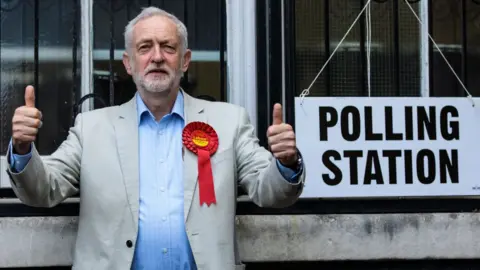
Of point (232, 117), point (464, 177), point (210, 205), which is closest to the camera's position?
point (210, 205)

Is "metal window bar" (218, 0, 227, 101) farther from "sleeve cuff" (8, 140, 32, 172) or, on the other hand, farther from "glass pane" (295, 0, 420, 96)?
"sleeve cuff" (8, 140, 32, 172)

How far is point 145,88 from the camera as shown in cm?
316

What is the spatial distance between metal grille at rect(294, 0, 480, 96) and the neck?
1.13 meters

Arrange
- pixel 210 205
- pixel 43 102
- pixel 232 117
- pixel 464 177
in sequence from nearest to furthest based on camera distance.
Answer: pixel 210 205 < pixel 232 117 < pixel 464 177 < pixel 43 102

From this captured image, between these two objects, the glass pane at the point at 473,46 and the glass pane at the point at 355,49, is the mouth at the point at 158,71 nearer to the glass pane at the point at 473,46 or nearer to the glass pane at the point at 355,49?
the glass pane at the point at 355,49

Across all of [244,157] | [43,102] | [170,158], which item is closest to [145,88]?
[170,158]

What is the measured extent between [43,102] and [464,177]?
103 inches

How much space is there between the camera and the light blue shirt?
299cm

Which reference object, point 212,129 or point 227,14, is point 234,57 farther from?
point 212,129

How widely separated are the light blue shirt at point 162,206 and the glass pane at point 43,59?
137 centimetres

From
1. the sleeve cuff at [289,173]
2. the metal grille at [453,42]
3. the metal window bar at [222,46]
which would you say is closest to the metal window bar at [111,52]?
the metal window bar at [222,46]

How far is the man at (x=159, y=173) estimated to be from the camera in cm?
300

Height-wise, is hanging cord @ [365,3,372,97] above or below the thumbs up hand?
above

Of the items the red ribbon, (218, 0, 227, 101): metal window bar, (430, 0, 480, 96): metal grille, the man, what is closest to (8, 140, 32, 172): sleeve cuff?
the man
